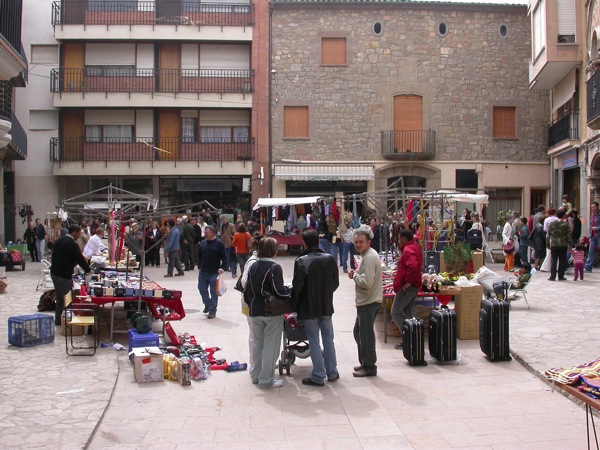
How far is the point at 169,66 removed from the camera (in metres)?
31.9

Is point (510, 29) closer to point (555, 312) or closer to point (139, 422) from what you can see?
point (555, 312)

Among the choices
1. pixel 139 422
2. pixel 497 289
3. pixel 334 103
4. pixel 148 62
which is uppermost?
pixel 148 62

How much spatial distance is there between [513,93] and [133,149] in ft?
56.9

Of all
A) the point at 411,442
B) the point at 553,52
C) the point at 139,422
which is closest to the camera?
the point at 411,442

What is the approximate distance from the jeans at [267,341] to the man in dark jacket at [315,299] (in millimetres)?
306

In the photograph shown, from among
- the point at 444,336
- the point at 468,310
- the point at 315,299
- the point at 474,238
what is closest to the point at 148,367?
the point at 315,299

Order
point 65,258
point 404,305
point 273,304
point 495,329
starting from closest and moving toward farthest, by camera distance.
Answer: point 273,304 → point 495,329 → point 404,305 → point 65,258

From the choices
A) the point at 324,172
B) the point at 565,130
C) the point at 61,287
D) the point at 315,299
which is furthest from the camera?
the point at 324,172

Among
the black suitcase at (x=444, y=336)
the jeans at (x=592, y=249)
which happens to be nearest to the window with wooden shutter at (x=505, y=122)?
the jeans at (x=592, y=249)

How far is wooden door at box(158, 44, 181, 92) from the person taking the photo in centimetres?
3164

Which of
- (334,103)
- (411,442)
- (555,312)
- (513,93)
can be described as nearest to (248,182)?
(334,103)

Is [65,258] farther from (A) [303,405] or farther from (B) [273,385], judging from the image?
(A) [303,405]

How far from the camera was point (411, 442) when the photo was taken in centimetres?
613

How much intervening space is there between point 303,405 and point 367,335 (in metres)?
1.39
